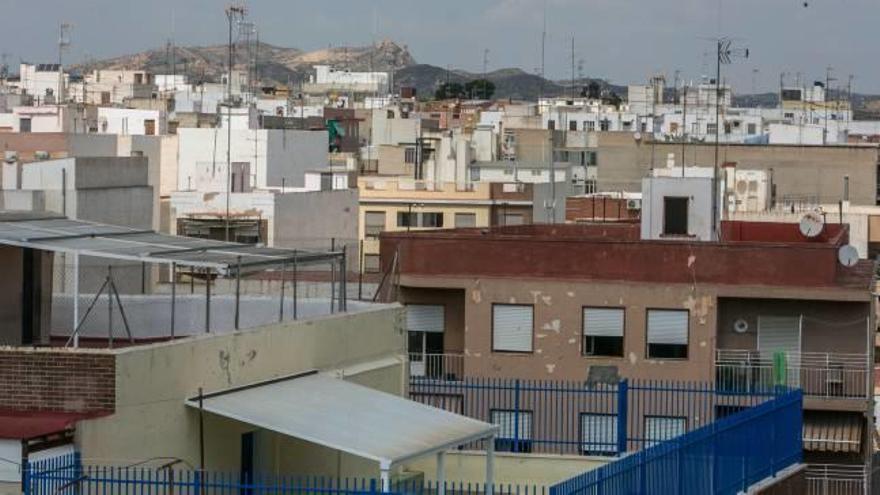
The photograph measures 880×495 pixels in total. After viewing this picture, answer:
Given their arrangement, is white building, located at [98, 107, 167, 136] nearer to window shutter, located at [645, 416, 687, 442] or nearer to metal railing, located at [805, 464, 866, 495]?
metal railing, located at [805, 464, 866, 495]

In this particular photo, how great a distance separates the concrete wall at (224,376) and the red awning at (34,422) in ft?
0.49

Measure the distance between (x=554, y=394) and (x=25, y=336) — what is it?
37.8 feet

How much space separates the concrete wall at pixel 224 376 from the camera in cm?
1784

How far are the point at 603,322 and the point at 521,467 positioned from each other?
9585 millimetres

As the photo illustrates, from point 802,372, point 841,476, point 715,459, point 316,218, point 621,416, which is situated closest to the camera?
point 715,459

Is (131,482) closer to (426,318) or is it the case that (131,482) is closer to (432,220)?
(426,318)

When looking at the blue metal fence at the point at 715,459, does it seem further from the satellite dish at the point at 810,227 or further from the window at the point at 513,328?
the satellite dish at the point at 810,227

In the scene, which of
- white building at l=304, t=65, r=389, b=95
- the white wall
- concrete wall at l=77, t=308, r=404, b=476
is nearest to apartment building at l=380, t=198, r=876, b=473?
the white wall

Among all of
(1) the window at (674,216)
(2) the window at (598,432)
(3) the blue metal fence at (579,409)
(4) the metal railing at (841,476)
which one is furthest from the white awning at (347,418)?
(1) the window at (674,216)

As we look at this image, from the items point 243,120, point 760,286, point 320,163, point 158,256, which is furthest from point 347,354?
point 243,120

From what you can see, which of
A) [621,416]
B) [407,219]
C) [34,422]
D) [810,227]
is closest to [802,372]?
[810,227]

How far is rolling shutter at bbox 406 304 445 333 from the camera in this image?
120ft

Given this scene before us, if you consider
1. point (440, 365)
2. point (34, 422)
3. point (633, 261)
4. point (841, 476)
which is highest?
point (633, 261)

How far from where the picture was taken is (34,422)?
17328mm
